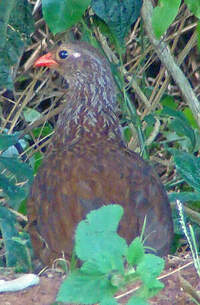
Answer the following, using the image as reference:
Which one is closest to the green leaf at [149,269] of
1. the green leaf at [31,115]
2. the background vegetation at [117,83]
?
the background vegetation at [117,83]

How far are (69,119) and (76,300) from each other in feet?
8.61

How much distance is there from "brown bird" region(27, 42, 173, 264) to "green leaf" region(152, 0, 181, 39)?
2.78 ft

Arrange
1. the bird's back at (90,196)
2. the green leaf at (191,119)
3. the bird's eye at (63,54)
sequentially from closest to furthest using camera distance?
the bird's back at (90,196) → the bird's eye at (63,54) → the green leaf at (191,119)

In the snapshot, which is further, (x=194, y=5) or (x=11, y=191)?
(x=11, y=191)

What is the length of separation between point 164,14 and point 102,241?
4.76 feet

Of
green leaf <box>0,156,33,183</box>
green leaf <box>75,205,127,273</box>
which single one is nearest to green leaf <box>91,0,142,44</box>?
green leaf <box>0,156,33,183</box>

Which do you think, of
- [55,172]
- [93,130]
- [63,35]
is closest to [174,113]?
[93,130]

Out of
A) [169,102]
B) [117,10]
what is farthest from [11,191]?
[169,102]

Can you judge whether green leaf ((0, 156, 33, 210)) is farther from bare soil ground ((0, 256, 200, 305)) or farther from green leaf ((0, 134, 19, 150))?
bare soil ground ((0, 256, 200, 305))

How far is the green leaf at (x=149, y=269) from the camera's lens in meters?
2.58

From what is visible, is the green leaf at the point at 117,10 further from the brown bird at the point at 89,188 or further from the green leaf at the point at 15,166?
the green leaf at the point at 15,166

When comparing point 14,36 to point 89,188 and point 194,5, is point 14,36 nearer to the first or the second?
point 89,188

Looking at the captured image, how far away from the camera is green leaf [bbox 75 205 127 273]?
2615 mm

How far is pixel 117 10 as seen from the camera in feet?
16.0
